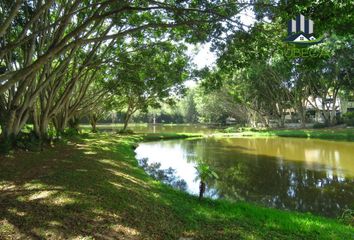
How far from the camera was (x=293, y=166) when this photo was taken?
18188mm

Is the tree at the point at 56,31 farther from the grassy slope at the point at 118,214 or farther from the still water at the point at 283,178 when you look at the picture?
the still water at the point at 283,178

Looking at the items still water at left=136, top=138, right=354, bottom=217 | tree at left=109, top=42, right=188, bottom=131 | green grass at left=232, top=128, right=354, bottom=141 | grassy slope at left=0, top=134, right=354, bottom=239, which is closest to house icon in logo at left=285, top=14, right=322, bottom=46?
grassy slope at left=0, top=134, right=354, bottom=239

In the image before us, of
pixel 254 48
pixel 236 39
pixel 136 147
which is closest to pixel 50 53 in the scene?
pixel 236 39

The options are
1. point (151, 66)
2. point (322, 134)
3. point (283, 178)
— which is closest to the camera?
point (283, 178)

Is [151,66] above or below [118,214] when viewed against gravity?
above

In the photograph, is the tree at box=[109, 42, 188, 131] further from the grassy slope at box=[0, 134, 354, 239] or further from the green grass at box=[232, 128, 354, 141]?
the green grass at box=[232, 128, 354, 141]

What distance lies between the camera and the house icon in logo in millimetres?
9016

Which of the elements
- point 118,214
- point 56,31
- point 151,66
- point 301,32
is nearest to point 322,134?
→ point 151,66

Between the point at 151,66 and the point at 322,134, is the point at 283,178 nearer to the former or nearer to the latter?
the point at 151,66

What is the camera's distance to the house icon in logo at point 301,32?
9.02 meters

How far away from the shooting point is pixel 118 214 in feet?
21.2

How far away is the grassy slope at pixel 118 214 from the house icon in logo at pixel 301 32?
5.25 m

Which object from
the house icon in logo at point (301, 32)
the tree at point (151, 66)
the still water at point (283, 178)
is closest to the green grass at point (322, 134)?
the still water at point (283, 178)

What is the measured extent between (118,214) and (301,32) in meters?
7.38
